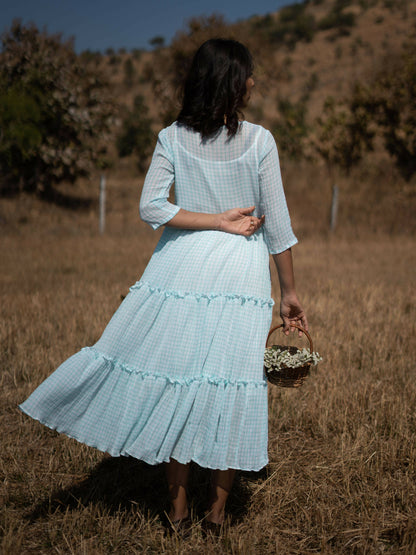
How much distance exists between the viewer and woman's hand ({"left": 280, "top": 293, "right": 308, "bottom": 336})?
2537mm

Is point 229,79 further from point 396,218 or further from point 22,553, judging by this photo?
point 396,218

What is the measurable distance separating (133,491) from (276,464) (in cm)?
91

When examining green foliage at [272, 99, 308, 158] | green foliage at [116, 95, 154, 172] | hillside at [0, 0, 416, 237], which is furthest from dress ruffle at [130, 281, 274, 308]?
green foliage at [116, 95, 154, 172]

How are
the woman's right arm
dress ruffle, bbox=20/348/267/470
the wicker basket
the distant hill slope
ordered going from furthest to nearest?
the distant hill slope < the wicker basket < the woman's right arm < dress ruffle, bbox=20/348/267/470

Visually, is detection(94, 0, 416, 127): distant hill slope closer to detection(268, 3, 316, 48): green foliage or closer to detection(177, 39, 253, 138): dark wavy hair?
detection(268, 3, 316, 48): green foliage

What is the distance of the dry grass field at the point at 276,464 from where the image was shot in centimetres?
262

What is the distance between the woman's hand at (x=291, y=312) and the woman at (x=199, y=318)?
8 cm

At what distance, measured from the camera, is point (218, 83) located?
225 centimetres

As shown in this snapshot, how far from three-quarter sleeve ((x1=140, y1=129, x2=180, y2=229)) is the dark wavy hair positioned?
0.20 meters

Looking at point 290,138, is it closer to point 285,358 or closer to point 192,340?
point 285,358

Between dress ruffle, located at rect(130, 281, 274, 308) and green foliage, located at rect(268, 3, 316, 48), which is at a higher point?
green foliage, located at rect(268, 3, 316, 48)

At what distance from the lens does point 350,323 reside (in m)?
6.59

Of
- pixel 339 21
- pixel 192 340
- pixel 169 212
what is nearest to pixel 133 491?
pixel 192 340

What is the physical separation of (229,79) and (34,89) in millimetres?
16617
